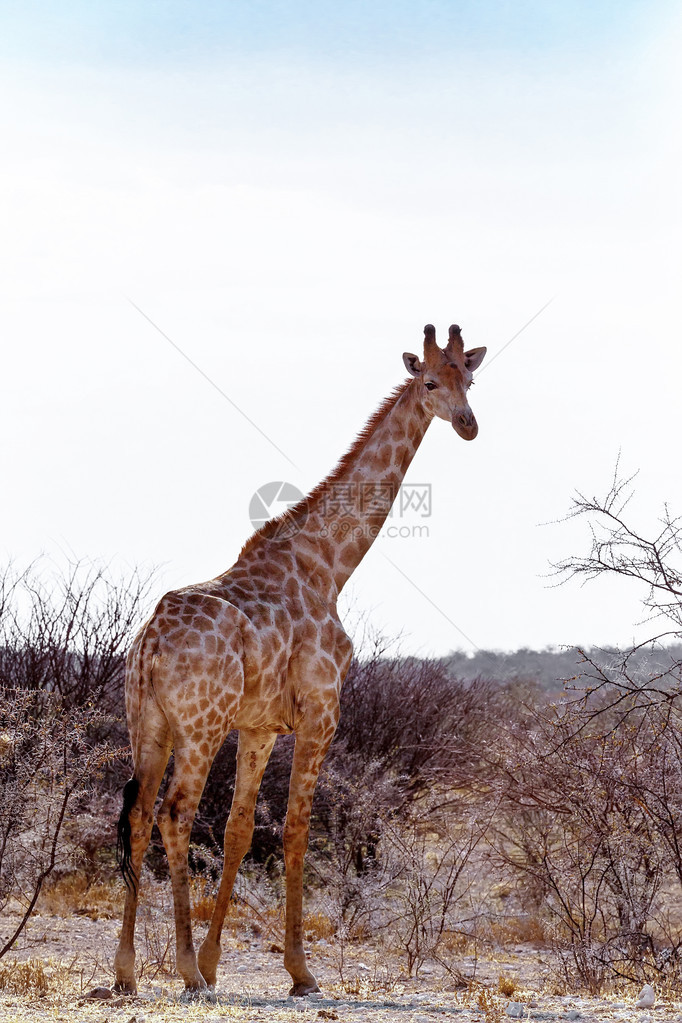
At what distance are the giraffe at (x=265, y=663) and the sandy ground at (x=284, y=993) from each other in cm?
47

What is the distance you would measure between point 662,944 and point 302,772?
166 inches

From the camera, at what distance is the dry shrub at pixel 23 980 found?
7078mm

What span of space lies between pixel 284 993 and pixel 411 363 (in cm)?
496

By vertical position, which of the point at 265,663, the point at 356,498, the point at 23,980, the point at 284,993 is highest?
the point at 356,498

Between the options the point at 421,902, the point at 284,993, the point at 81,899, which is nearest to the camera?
the point at 284,993

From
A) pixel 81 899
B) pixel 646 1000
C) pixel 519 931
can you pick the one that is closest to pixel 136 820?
pixel 646 1000

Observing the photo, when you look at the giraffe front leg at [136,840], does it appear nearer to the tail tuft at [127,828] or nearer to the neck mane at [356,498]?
the tail tuft at [127,828]

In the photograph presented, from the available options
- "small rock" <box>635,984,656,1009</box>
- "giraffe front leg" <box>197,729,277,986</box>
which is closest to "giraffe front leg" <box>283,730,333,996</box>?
"giraffe front leg" <box>197,729,277,986</box>

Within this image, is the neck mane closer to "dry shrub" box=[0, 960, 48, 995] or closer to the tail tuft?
the tail tuft

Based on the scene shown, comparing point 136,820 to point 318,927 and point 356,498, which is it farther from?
point 318,927

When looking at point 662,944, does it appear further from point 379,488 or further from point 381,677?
point 381,677

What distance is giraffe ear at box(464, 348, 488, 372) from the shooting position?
27.9 ft

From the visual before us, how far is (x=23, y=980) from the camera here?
729 centimetres

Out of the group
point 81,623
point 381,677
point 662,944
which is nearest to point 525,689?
point 381,677
